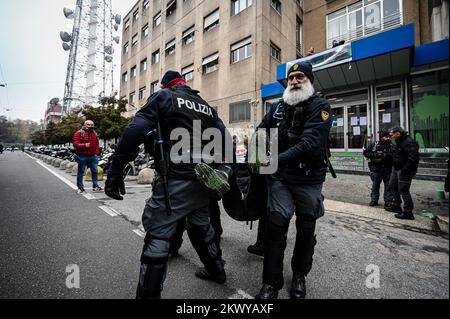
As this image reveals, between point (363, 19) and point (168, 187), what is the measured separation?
604 inches

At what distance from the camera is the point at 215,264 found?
2.01 m

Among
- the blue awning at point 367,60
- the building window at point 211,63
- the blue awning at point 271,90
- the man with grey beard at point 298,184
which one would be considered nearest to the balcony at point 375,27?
the blue awning at point 367,60

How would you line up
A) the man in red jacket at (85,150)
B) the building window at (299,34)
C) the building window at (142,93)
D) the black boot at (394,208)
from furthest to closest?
1. the building window at (142,93)
2. the building window at (299,34)
3. the man in red jacket at (85,150)
4. the black boot at (394,208)

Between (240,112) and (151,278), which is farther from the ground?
(240,112)

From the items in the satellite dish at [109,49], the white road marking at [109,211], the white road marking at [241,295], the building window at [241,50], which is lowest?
the white road marking at [241,295]

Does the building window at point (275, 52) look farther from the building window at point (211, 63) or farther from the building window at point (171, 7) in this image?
the building window at point (171, 7)

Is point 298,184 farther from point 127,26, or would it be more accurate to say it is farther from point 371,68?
point 127,26

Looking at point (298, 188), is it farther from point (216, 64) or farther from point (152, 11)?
point (152, 11)

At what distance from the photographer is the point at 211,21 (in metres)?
15.9

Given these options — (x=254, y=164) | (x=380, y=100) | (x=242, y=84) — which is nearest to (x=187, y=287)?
(x=254, y=164)

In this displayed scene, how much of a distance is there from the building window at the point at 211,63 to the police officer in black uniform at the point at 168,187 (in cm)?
1466

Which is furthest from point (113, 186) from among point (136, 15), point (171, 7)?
point (136, 15)

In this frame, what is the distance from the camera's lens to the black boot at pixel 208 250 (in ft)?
6.49
